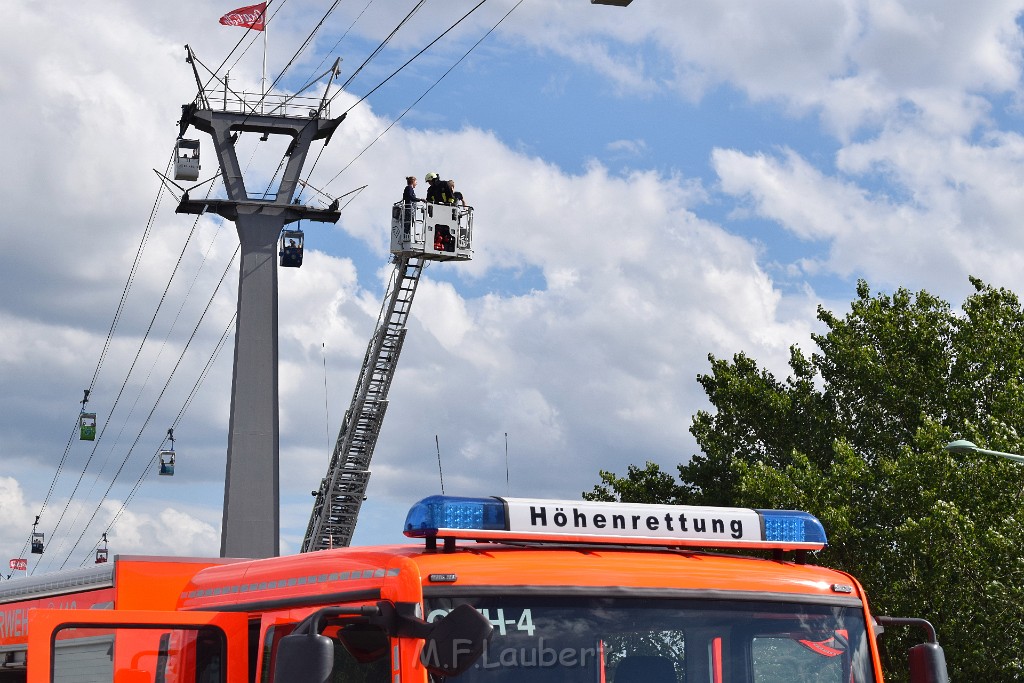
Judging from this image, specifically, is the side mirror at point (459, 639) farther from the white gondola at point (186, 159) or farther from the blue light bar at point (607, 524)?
the white gondola at point (186, 159)

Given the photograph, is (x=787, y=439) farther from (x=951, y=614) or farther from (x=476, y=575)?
(x=476, y=575)

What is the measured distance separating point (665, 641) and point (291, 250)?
3224 cm

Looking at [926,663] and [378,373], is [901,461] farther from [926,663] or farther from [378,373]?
[926,663]

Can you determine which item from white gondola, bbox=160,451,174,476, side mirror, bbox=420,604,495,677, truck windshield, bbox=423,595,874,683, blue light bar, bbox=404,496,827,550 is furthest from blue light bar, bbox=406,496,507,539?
white gondola, bbox=160,451,174,476

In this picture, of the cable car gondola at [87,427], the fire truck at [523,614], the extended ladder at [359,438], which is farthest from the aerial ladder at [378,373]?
the fire truck at [523,614]

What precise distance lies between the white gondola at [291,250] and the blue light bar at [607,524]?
31202mm

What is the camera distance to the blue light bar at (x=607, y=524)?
648cm

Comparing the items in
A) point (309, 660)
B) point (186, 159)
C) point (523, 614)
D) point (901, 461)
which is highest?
point (186, 159)

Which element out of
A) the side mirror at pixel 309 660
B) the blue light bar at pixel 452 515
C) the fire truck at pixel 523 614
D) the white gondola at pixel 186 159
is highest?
the white gondola at pixel 186 159

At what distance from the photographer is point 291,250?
123ft

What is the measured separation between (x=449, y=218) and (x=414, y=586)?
2764 centimetres

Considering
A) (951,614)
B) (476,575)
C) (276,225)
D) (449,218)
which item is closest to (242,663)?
(476,575)

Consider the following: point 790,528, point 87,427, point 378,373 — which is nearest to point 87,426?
point 87,427

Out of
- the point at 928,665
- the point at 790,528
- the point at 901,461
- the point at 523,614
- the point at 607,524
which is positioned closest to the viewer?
the point at 523,614
